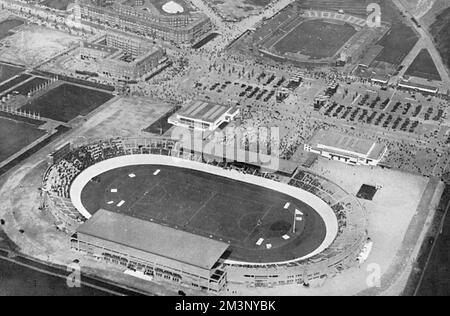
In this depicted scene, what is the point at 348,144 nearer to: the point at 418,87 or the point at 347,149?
the point at 347,149

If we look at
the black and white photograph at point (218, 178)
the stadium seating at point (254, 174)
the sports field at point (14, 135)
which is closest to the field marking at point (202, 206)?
the black and white photograph at point (218, 178)

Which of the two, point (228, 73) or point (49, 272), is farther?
point (228, 73)

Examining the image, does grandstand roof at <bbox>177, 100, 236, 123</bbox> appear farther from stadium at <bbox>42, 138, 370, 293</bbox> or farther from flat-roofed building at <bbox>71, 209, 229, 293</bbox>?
flat-roofed building at <bbox>71, 209, 229, 293</bbox>

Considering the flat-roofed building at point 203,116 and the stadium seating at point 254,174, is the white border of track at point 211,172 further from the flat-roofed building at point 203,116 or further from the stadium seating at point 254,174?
the flat-roofed building at point 203,116

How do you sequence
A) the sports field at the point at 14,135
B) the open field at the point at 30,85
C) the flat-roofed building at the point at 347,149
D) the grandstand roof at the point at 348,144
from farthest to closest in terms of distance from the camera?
the open field at the point at 30,85, the grandstand roof at the point at 348,144, the flat-roofed building at the point at 347,149, the sports field at the point at 14,135

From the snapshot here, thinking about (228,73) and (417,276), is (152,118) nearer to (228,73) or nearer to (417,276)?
(228,73)
